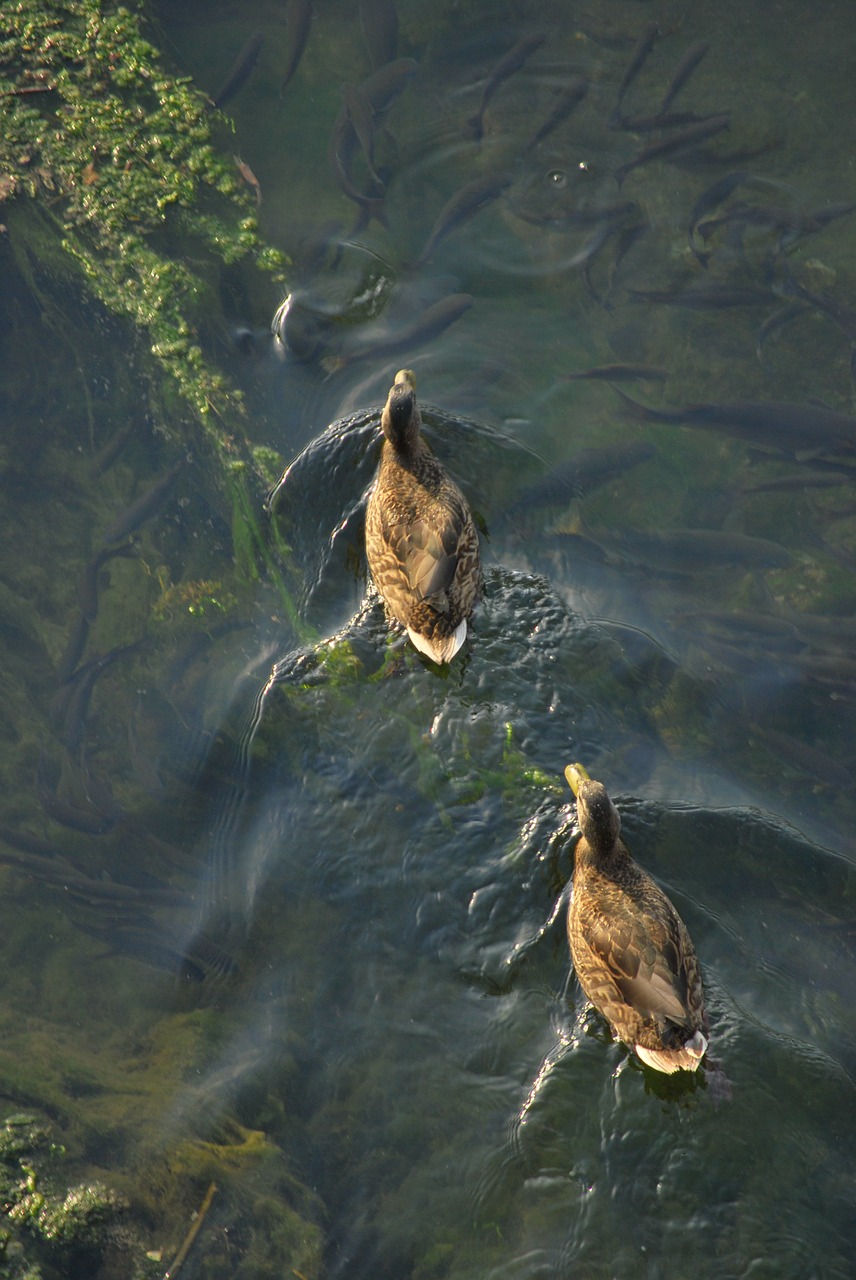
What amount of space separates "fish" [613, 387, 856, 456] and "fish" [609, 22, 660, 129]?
8.87 feet

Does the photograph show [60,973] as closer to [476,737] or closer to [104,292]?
[476,737]

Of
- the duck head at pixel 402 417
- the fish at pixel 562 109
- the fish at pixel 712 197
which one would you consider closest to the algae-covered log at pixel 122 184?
the duck head at pixel 402 417

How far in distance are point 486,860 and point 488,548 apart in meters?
1.96

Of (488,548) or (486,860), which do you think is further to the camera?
(488,548)

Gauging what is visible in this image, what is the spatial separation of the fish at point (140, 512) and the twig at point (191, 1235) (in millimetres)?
3794

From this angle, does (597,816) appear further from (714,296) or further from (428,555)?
(714,296)

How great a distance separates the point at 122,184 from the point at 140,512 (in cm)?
258

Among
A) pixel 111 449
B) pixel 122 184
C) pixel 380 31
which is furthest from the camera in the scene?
pixel 380 31

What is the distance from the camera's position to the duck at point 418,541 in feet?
16.1

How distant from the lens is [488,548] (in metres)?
5.61

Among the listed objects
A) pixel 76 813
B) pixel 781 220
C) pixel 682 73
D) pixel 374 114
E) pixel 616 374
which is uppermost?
pixel 374 114

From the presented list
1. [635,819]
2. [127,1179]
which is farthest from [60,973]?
[635,819]

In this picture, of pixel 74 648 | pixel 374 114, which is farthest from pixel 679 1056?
pixel 374 114

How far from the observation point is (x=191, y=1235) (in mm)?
3936
